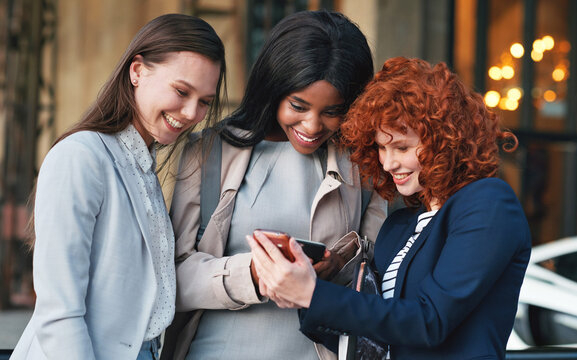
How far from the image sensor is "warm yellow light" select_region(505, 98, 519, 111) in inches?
392

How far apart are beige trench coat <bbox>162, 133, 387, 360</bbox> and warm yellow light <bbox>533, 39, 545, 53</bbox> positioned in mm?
8515

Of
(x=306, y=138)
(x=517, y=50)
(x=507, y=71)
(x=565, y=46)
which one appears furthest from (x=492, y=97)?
(x=306, y=138)

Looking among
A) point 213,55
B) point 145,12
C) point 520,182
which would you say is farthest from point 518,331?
point 145,12

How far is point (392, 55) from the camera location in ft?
28.5

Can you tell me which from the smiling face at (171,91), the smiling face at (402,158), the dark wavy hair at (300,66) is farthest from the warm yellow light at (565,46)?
the smiling face at (171,91)

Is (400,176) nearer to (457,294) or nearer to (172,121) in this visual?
(457,294)

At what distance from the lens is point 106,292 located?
1788 millimetres

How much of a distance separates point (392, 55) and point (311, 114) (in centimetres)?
666

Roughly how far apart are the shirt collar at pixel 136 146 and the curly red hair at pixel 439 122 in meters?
0.65

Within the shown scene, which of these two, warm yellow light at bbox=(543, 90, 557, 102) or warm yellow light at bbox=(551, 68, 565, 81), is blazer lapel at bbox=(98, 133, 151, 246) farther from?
warm yellow light at bbox=(551, 68, 565, 81)

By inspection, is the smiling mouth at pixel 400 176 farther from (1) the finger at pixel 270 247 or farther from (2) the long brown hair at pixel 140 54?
(2) the long brown hair at pixel 140 54

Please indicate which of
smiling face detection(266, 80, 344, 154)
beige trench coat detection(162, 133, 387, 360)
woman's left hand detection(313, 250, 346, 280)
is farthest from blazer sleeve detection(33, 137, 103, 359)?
smiling face detection(266, 80, 344, 154)

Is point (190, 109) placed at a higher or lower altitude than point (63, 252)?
higher

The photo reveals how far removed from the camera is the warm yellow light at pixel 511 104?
9.95m
